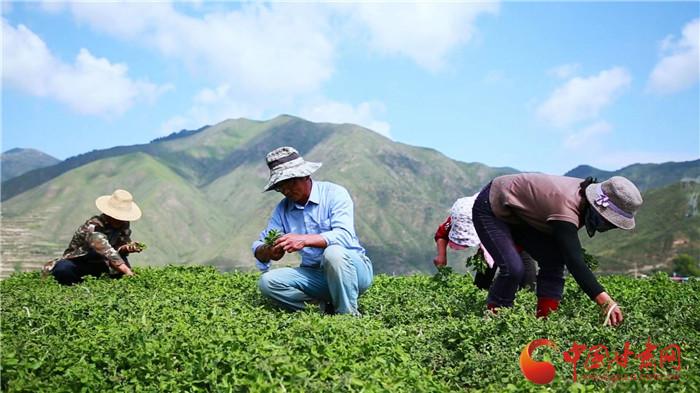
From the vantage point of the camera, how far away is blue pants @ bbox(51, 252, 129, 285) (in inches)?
451

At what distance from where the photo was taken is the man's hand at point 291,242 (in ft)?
23.2

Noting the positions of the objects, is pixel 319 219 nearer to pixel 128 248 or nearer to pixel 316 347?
pixel 316 347

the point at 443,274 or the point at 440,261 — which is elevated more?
the point at 440,261

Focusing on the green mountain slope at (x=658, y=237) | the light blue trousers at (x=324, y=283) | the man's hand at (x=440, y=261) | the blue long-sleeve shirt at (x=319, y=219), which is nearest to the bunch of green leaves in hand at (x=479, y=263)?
the man's hand at (x=440, y=261)

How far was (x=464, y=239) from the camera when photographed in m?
9.00

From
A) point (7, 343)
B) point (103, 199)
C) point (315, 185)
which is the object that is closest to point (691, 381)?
point (315, 185)

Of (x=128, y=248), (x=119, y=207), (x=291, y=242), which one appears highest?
(x=119, y=207)

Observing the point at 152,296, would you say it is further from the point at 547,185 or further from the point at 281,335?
the point at 547,185

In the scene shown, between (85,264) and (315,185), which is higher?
(315,185)

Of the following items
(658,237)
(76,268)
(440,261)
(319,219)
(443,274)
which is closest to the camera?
(319,219)

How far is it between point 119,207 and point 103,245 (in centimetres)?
68

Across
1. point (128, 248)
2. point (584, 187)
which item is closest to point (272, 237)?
point (584, 187)

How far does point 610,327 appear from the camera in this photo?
6.07 m

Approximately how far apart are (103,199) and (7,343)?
6.36 meters
